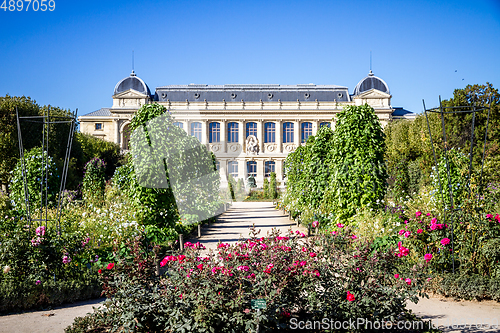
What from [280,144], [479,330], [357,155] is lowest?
[479,330]

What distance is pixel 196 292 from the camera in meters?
3.30

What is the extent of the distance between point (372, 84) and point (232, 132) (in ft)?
60.4

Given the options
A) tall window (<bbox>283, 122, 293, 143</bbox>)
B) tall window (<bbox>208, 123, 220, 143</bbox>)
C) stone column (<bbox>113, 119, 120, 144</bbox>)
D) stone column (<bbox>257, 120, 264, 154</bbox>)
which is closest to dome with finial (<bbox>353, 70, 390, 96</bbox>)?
tall window (<bbox>283, 122, 293, 143</bbox>)

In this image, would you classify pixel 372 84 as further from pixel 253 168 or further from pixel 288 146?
pixel 253 168

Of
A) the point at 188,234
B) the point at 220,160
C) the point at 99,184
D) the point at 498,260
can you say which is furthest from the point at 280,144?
the point at 498,260

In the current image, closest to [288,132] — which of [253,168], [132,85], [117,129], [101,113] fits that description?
[253,168]

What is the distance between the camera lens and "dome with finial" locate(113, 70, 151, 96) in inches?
1901

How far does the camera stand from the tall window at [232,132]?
48.5 metres

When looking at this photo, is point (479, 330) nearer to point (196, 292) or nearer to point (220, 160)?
point (196, 292)

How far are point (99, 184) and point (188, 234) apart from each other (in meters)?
7.08

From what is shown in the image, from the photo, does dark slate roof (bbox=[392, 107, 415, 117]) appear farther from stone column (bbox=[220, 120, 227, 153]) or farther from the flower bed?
the flower bed

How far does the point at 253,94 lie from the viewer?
4838cm

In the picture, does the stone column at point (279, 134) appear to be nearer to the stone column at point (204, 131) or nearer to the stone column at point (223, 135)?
the stone column at point (223, 135)

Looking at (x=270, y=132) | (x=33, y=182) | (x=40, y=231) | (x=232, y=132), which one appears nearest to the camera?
(x=40, y=231)
